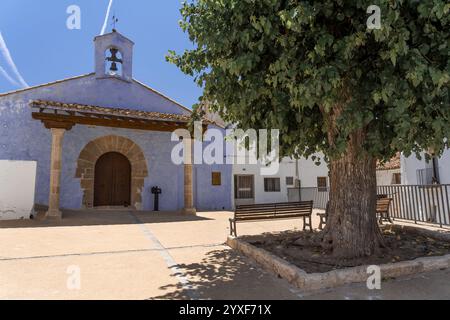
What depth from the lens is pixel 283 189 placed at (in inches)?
712

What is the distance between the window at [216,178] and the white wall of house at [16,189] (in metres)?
7.39

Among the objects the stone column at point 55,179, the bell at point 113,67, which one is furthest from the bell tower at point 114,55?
the stone column at point 55,179

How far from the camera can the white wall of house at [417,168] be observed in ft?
33.1

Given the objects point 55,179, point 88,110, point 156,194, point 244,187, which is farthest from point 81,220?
point 244,187

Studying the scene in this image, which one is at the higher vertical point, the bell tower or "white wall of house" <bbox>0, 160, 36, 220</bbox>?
the bell tower

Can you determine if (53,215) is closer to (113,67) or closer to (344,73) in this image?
(113,67)

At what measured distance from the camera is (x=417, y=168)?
11156 mm

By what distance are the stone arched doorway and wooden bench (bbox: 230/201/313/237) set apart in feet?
23.4

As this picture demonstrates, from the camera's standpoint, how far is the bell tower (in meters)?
12.7

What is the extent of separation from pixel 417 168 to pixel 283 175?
789 cm

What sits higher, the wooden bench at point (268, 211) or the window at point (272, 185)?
the window at point (272, 185)

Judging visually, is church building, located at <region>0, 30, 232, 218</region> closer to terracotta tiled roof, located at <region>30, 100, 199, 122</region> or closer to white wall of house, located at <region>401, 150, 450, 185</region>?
terracotta tiled roof, located at <region>30, 100, 199, 122</region>

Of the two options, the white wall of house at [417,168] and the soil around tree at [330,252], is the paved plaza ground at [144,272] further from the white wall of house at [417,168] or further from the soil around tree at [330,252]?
the white wall of house at [417,168]

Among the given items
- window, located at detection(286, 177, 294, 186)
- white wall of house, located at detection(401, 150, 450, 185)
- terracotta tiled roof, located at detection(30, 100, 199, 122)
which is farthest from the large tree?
window, located at detection(286, 177, 294, 186)
